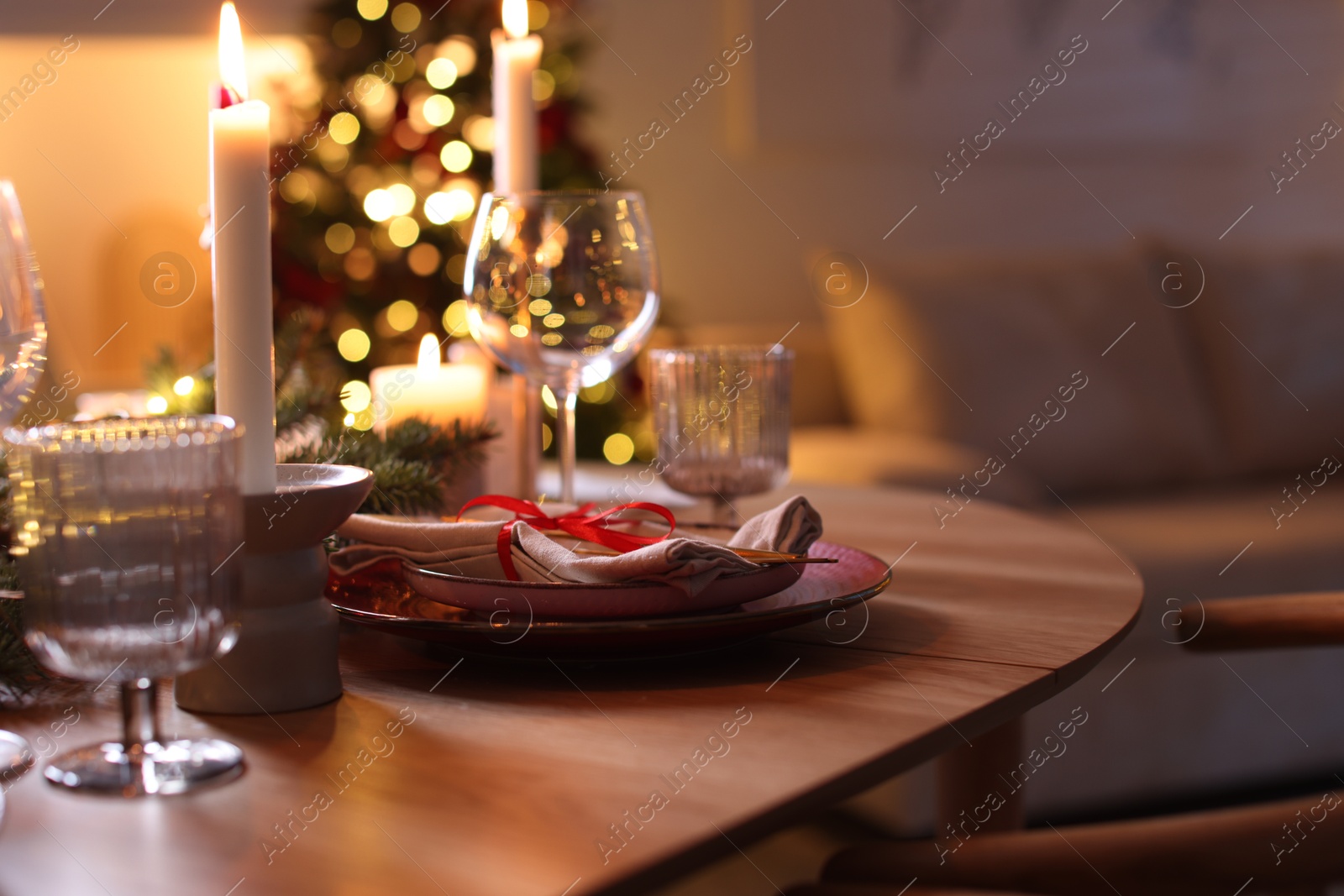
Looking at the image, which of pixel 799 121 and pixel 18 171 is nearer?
pixel 799 121

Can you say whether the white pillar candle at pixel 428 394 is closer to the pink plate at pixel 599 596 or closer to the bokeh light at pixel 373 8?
the pink plate at pixel 599 596

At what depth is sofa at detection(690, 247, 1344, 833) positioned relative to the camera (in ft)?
6.19

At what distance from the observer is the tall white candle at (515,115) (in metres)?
1.00

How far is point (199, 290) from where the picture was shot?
359cm

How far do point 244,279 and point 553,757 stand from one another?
26cm

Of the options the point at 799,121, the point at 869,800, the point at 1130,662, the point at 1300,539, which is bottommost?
the point at 869,800

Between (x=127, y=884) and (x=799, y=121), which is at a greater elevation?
(x=799, y=121)

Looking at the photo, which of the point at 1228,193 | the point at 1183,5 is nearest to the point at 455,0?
the point at 1183,5

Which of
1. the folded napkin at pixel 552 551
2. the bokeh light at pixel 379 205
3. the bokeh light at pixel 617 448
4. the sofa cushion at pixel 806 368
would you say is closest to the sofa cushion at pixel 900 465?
the sofa cushion at pixel 806 368

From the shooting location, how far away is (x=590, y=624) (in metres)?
0.62

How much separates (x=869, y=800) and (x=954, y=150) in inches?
78.0

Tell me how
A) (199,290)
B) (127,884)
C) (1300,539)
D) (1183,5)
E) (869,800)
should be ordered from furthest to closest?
1. (199,290)
2. (1183,5)
3. (1300,539)
4. (869,800)
5. (127,884)

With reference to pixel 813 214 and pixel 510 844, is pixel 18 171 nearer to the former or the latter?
pixel 813 214

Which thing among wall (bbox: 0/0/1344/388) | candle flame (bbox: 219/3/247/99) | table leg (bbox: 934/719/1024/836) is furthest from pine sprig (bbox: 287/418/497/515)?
wall (bbox: 0/0/1344/388)
